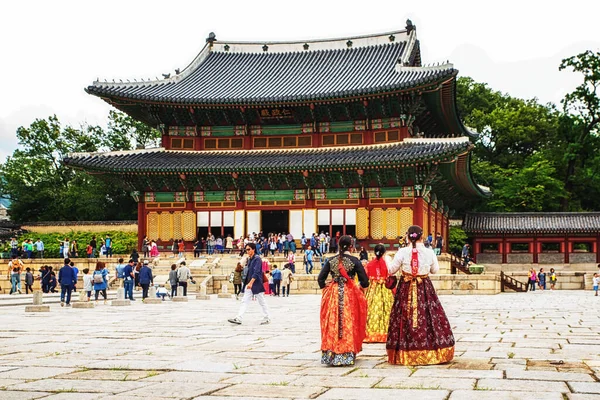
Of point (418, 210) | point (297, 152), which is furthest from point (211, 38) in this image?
point (418, 210)

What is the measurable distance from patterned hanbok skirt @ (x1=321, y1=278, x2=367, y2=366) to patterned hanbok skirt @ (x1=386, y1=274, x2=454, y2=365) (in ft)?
1.43

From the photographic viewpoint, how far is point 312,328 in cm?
1365

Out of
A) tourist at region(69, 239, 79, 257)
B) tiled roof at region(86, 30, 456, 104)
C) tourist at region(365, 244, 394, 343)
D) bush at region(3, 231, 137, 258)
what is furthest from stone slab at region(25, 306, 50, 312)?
bush at region(3, 231, 137, 258)

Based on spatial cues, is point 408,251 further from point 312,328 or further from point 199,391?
point 312,328

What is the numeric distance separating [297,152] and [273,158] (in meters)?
1.41

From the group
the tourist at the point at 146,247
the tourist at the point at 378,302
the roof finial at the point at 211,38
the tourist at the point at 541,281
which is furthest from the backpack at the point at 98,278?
the roof finial at the point at 211,38

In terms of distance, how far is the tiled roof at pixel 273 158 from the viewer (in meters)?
33.1

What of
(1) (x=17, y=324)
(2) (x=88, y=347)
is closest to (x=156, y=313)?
(1) (x=17, y=324)

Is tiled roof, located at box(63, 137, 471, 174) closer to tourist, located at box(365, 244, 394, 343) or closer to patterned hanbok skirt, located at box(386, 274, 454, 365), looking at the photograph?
tourist, located at box(365, 244, 394, 343)

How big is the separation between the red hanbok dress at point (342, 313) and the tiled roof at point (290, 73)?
25.1m

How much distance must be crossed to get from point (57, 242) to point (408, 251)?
38.4 metres

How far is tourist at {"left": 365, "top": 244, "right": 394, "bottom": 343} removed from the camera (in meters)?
11.5

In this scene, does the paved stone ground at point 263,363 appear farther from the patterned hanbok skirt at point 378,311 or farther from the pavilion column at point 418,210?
the pavilion column at point 418,210

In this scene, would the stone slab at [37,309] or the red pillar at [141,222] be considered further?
the red pillar at [141,222]
